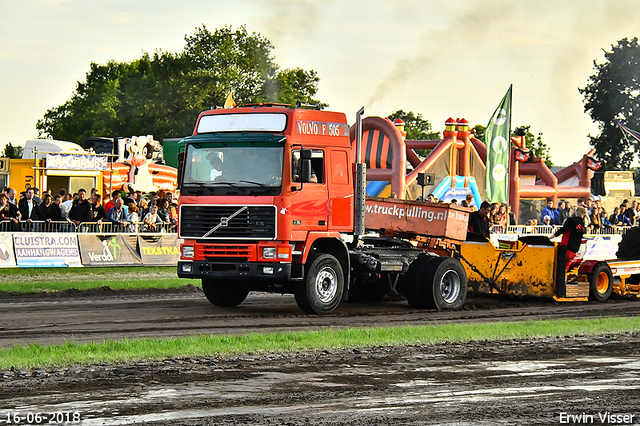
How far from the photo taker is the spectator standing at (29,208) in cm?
2200

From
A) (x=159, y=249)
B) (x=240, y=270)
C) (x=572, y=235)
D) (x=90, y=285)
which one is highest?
(x=572, y=235)

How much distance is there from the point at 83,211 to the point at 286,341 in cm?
1251

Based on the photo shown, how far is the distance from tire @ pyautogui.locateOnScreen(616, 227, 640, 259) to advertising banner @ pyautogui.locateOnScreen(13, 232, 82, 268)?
13.2m

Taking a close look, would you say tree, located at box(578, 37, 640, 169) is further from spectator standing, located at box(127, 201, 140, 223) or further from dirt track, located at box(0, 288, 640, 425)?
dirt track, located at box(0, 288, 640, 425)

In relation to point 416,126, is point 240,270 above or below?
below

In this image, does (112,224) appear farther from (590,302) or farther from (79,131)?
(79,131)

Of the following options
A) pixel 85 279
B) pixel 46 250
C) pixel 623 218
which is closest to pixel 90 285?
pixel 85 279

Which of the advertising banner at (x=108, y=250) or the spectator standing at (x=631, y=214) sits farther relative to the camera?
the spectator standing at (x=631, y=214)

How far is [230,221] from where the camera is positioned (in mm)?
15047

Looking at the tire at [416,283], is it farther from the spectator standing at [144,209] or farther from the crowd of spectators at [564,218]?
the crowd of spectators at [564,218]

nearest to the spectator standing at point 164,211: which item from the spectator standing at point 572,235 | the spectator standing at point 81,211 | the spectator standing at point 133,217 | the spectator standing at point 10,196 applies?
the spectator standing at point 133,217

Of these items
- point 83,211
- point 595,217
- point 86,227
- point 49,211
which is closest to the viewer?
point 49,211

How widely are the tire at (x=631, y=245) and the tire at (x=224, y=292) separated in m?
9.86

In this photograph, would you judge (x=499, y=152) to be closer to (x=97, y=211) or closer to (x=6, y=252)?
(x=97, y=211)
